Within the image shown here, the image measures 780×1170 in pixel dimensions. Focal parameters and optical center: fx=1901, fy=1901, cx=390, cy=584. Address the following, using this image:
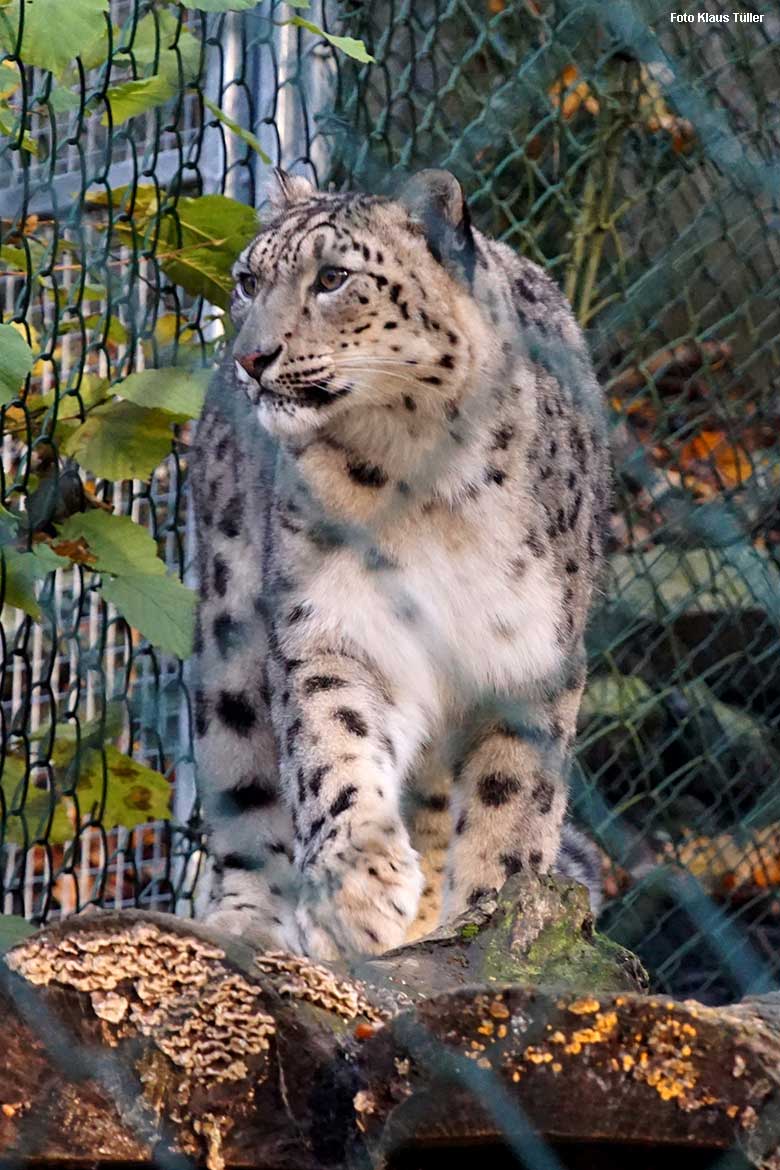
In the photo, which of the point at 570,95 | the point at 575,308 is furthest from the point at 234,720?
the point at 570,95

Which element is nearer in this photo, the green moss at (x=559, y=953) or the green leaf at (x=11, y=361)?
the green moss at (x=559, y=953)

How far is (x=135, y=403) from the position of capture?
2.52 m

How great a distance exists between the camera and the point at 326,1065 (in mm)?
1242

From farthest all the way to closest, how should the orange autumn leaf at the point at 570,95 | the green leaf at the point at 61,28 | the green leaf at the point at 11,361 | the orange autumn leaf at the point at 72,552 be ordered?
the orange autumn leaf at the point at 570,95
the orange autumn leaf at the point at 72,552
the green leaf at the point at 61,28
the green leaf at the point at 11,361

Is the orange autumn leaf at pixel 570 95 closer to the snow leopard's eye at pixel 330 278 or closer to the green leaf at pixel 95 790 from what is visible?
the snow leopard's eye at pixel 330 278

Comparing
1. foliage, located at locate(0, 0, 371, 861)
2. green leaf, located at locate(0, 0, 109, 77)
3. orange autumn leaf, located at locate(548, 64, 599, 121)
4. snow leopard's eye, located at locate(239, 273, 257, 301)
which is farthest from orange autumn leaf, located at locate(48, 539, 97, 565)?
orange autumn leaf, located at locate(548, 64, 599, 121)

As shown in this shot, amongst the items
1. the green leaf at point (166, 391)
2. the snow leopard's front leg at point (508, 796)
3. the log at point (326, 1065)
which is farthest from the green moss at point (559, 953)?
the green leaf at point (166, 391)

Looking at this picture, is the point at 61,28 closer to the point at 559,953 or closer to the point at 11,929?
the point at 11,929

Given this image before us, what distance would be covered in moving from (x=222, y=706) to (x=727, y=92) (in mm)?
1860

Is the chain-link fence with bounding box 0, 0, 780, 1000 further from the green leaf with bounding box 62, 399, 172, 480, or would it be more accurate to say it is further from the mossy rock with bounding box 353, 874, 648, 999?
the mossy rock with bounding box 353, 874, 648, 999

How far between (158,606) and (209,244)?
0.65 meters

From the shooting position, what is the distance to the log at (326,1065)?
117 centimetres

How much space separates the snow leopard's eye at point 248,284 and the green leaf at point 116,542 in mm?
331

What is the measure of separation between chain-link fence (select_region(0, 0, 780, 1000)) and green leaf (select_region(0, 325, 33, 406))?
457 mm
